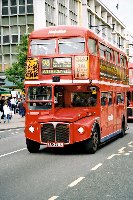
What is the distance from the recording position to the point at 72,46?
54.3 feet

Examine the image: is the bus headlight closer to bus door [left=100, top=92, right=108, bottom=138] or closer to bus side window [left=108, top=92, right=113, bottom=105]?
bus door [left=100, top=92, right=108, bottom=138]

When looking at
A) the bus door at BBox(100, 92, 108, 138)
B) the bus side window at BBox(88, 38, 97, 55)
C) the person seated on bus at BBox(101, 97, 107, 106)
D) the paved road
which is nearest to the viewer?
the paved road

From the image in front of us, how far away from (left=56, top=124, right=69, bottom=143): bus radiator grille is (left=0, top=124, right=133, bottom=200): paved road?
0.53m

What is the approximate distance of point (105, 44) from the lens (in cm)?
1933

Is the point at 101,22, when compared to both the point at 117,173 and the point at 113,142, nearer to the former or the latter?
the point at 113,142

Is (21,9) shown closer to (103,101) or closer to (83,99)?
(103,101)

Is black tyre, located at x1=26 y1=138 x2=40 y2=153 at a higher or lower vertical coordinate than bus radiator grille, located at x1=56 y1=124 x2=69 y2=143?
lower

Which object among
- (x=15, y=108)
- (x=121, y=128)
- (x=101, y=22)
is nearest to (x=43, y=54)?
(x=121, y=128)

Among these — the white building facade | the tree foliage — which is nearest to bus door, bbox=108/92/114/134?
the tree foliage

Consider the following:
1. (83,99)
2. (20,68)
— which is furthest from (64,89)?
(20,68)

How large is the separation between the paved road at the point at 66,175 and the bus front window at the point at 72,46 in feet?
10.9

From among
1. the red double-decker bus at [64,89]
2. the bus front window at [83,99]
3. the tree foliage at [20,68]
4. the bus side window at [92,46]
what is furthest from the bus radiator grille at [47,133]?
the tree foliage at [20,68]

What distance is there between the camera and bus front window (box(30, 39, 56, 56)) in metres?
16.6

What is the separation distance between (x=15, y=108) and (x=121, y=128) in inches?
1220
